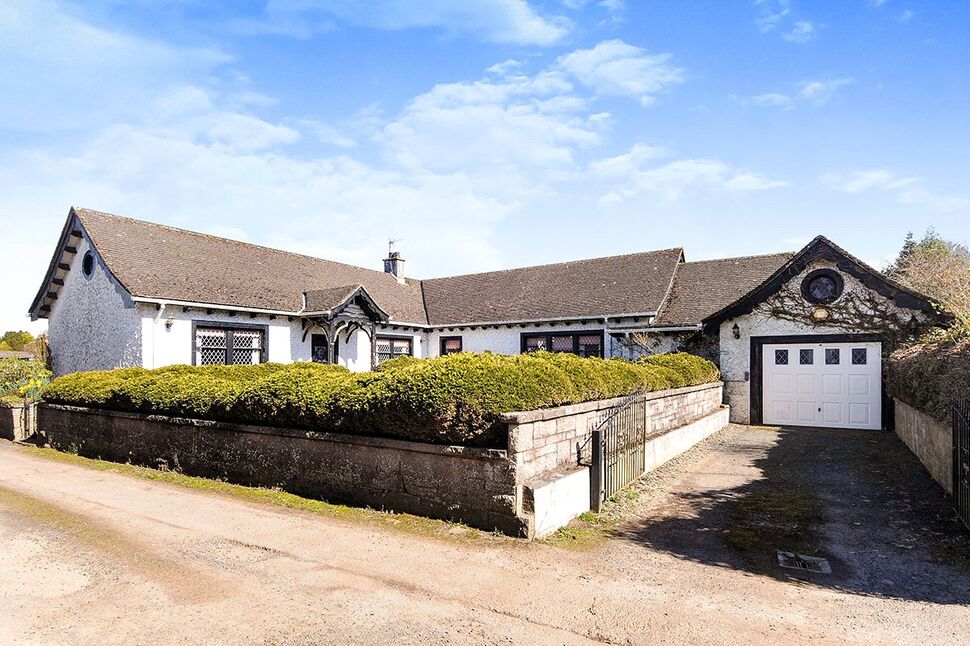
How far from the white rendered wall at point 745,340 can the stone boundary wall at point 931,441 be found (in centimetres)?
402

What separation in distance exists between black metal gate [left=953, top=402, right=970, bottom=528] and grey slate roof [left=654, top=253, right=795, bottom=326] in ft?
36.8

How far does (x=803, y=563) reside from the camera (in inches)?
249

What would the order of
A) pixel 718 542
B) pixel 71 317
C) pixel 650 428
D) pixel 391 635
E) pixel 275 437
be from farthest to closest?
pixel 71 317
pixel 650 428
pixel 275 437
pixel 718 542
pixel 391 635

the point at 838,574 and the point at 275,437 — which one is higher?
the point at 275,437

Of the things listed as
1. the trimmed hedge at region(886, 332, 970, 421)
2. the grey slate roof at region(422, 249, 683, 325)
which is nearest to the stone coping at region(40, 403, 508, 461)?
the trimmed hedge at region(886, 332, 970, 421)

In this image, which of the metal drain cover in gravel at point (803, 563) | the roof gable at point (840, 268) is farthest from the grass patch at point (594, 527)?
the roof gable at point (840, 268)

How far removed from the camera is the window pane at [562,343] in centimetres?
2181

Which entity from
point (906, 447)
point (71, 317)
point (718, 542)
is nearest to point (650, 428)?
point (718, 542)

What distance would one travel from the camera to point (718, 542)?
22.9 ft

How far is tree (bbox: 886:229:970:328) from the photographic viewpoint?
14.9 m

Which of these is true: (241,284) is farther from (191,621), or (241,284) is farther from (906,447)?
(906,447)

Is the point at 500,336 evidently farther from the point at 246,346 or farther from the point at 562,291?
the point at 246,346

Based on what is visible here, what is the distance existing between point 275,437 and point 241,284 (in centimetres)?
1096

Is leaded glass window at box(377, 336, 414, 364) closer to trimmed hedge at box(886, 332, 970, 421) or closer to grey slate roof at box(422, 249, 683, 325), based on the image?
grey slate roof at box(422, 249, 683, 325)
